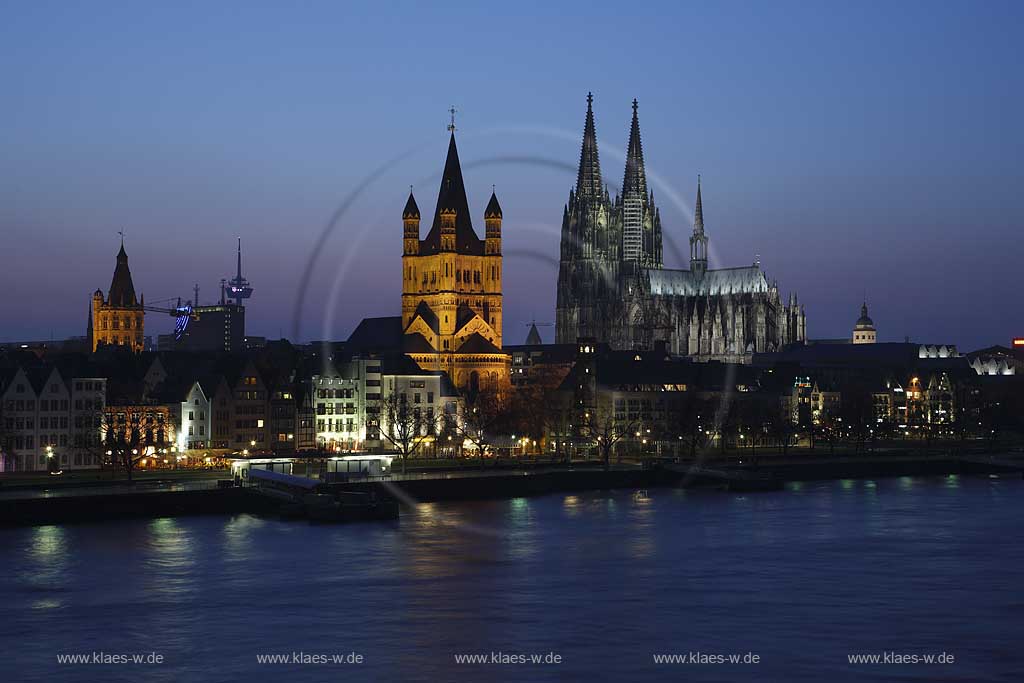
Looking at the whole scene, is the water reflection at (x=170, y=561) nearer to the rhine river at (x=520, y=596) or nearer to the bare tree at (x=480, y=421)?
the rhine river at (x=520, y=596)

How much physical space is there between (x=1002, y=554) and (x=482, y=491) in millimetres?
42447

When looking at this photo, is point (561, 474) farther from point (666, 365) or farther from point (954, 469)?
point (666, 365)

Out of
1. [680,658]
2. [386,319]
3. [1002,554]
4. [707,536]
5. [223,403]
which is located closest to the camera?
[680,658]

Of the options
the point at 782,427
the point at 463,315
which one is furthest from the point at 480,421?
the point at 463,315

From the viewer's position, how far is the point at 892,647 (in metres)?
55.8

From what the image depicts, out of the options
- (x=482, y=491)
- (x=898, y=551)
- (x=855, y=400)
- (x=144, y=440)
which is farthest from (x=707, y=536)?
(x=855, y=400)

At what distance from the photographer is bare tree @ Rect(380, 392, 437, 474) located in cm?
13862

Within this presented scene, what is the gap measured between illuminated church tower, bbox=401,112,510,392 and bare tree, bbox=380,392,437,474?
80.0ft
